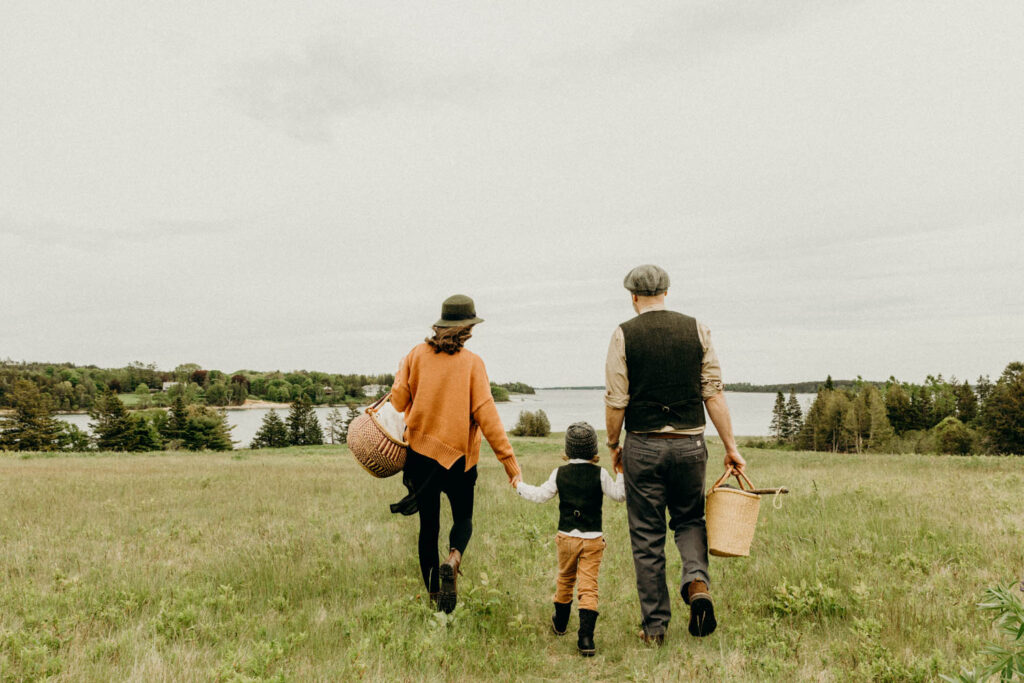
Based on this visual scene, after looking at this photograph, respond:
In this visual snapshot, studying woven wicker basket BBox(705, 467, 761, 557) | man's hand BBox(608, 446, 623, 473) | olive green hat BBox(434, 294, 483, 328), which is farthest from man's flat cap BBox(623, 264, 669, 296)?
woven wicker basket BBox(705, 467, 761, 557)

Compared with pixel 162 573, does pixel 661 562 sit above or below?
above

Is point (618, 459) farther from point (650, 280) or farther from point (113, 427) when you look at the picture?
point (113, 427)

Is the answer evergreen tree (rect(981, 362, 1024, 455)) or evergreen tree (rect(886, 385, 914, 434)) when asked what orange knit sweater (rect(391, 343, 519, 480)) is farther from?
evergreen tree (rect(886, 385, 914, 434))

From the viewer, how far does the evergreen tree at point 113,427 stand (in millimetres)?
58344

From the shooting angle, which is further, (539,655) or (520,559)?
(520,559)

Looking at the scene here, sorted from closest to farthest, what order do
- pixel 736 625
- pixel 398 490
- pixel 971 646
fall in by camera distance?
pixel 971 646
pixel 736 625
pixel 398 490

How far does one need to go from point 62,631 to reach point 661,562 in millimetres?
4962

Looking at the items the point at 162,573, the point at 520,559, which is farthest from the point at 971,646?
the point at 162,573

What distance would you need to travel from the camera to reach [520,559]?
673 cm

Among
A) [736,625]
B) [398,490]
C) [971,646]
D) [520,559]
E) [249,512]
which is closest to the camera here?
[971,646]

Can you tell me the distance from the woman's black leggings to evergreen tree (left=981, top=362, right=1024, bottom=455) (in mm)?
73383

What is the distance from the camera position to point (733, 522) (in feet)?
14.0

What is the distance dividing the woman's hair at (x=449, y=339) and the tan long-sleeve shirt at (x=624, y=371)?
1463mm

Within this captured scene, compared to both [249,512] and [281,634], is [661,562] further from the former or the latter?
[249,512]
